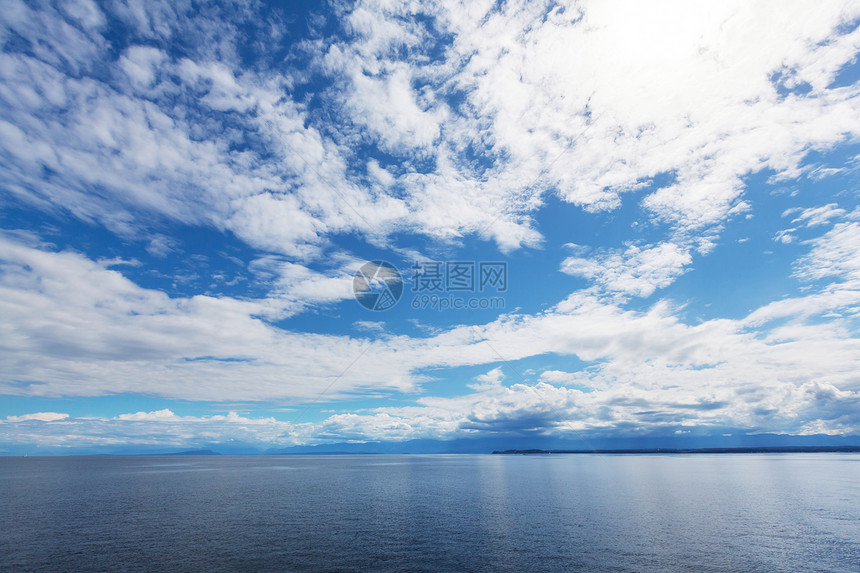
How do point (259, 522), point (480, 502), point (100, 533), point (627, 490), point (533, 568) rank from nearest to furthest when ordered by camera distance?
point (533, 568)
point (100, 533)
point (259, 522)
point (480, 502)
point (627, 490)

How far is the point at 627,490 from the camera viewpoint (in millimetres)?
99500

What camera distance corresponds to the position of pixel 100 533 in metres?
54.9

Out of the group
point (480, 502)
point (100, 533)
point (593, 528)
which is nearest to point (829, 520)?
point (593, 528)

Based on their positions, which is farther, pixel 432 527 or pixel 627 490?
pixel 627 490

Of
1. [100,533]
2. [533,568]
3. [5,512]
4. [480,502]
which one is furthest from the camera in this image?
[480,502]

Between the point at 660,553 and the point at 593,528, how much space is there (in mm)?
12025

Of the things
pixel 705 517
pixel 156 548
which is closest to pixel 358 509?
pixel 156 548

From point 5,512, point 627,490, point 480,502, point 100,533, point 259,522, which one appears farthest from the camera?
point 627,490

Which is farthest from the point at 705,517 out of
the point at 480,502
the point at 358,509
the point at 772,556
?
the point at 358,509

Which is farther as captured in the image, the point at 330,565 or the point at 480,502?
the point at 480,502

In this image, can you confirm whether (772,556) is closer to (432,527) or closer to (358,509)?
(432,527)

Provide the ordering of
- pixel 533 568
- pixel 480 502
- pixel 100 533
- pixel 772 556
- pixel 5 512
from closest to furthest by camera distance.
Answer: pixel 533 568, pixel 772 556, pixel 100 533, pixel 5 512, pixel 480 502

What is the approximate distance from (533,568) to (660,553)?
15.6m

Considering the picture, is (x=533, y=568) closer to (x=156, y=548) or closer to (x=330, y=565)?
(x=330, y=565)
